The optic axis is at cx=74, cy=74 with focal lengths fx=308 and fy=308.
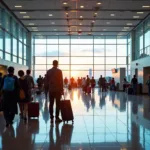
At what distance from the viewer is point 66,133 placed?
668 cm

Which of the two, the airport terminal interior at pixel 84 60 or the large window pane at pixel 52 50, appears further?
the large window pane at pixel 52 50

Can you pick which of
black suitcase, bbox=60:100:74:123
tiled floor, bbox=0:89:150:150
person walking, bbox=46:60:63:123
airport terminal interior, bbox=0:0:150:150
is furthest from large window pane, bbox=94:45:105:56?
black suitcase, bbox=60:100:74:123

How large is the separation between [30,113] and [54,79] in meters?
1.48

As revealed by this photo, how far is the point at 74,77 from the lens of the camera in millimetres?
41281

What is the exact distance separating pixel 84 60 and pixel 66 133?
111ft

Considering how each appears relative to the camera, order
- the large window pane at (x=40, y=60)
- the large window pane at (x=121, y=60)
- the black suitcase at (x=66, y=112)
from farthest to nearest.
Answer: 1. the large window pane at (x=121, y=60)
2. the large window pane at (x=40, y=60)
3. the black suitcase at (x=66, y=112)

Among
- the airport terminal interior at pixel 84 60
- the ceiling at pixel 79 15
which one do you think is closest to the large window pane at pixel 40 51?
the airport terminal interior at pixel 84 60

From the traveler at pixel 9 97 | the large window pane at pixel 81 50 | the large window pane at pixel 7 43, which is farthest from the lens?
the large window pane at pixel 81 50

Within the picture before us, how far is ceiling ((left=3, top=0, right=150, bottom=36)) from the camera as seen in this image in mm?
21625

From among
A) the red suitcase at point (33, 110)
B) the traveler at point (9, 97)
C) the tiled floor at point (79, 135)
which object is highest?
the traveler at point (9, 97)

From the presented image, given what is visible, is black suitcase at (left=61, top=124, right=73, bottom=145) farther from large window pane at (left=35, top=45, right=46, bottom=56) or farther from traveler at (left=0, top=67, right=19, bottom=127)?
large window pane at (left=35, top=45, right=46, bottom=56)

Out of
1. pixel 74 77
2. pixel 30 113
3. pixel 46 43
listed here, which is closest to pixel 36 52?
pixel 46 43

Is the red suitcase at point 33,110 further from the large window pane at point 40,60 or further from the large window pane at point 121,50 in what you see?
the large window pane at point 121,50

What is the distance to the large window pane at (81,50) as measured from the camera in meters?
40.3
